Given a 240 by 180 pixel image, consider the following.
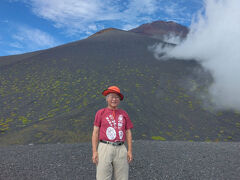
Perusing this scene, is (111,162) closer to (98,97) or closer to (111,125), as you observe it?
(111,125)

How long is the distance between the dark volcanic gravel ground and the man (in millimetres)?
2062

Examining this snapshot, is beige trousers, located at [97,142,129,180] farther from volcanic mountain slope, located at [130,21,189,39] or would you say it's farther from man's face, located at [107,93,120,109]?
volcanic mountain slope, located at [130,21,189,39]

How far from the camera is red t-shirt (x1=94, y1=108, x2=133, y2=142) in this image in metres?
2.35

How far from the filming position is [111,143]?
91.8 inches

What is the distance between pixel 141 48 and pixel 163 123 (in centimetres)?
2024

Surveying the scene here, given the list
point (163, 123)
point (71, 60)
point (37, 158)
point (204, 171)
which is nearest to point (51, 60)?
point (71, 60)

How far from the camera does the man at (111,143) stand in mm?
2297

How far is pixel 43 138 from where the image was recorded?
821 centimetres

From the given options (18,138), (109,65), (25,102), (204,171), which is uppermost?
(109,65)

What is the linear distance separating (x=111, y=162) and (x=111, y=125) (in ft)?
1.63

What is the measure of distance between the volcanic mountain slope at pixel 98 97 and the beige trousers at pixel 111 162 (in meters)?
6.23

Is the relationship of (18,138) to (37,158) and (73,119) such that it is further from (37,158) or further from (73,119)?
(37,158)

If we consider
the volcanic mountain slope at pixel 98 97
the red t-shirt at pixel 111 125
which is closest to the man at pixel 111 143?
the red t-shirt at pixel 111 125

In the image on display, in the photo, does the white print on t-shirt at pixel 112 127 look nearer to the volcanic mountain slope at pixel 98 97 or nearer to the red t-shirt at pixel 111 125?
the red t-shirt at pixel 111 125
